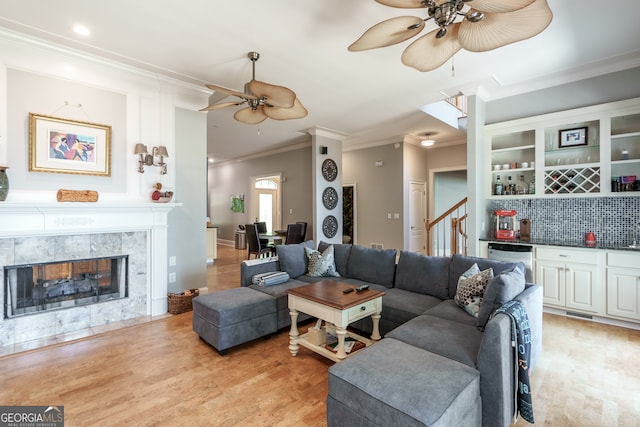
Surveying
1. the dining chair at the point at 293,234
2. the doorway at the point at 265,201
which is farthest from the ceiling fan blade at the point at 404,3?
the doorway at the point at 265,201

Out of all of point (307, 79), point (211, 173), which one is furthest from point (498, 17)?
point (211, 173)

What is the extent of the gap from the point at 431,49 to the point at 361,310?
210 cm

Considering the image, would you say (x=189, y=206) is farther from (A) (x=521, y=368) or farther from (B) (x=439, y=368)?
(A) (x=521, y=368)

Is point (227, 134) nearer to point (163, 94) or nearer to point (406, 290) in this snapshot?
point (163, 94)

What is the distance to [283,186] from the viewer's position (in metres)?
7.83

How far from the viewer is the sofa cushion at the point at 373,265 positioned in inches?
132

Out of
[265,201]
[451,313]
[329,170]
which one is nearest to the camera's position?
[451,313]

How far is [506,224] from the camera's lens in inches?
165

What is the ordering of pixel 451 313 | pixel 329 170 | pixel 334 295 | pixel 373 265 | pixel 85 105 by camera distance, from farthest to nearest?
pixel 329 170 → pixel 373 265 → pixel 85 105 → pixel 334 295 → pixel 451 313

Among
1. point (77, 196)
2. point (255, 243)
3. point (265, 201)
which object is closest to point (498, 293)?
point (77, 196)

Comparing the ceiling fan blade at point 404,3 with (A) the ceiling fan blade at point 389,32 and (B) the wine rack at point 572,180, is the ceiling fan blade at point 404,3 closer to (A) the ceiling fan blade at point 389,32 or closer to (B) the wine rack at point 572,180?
(A) the ceiling fan blade at point 389,32

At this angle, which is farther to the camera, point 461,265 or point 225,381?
point 461,265

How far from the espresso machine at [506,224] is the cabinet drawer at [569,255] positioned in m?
0.47

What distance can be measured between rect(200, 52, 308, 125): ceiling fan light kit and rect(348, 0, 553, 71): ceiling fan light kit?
3.09ft
